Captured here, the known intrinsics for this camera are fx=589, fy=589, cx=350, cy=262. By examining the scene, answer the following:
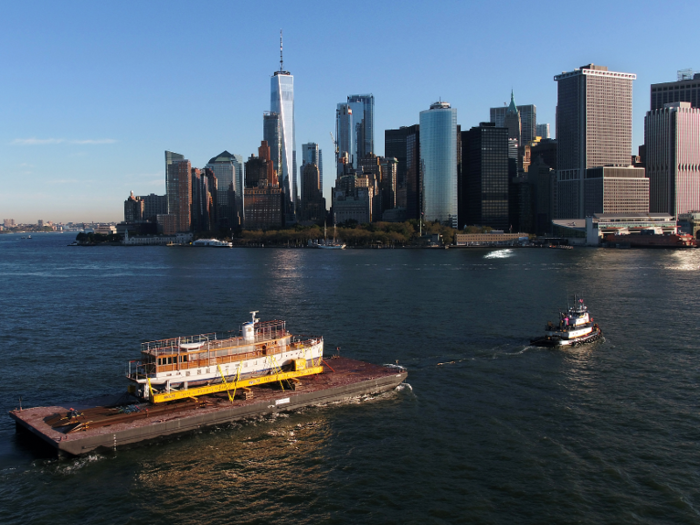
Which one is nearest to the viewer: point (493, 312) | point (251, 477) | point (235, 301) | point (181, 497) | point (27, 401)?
point (181, 497)

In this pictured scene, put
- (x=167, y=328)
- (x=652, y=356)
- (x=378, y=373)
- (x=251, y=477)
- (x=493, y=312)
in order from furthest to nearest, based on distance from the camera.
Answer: (x=493, y=312)
(x=167, y=328)
(x=652, y=356)
(x=378, y=373)
(x=251, y=477)

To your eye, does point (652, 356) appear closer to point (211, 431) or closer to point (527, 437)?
point (527, 437)

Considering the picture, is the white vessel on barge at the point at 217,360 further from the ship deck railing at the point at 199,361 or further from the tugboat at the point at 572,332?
the tugboat at the point at 572,332

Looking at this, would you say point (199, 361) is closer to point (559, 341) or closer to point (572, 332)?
point (559, 341)

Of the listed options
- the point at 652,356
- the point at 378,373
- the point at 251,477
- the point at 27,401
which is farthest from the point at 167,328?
the point at 652,356

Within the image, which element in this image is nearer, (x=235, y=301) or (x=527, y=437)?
(x=527, y=437)

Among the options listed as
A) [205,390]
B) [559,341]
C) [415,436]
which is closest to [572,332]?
[559,341]

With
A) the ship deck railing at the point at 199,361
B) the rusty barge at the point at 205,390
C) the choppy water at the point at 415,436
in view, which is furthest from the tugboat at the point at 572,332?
the ship deck railing at the point at 199,361
